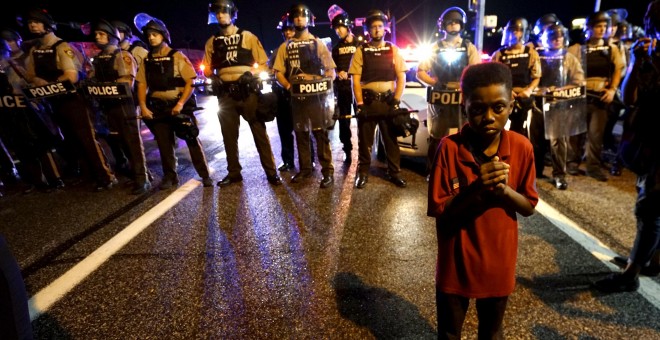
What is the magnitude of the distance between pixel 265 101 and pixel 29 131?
3.69 metres

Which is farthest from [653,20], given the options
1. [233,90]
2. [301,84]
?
[233,90]

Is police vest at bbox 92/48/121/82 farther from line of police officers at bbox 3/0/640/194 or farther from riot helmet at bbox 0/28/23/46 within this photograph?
riot helmet at bbox 0/28/23/46

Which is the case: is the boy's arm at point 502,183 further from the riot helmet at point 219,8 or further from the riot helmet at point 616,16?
the riot helmet at point 616,16

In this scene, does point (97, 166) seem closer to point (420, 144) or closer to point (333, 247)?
point (333, 247)

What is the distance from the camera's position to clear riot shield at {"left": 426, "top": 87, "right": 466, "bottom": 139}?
15.7 feet

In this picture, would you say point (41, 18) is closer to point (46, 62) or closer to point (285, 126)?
point (46, 62)

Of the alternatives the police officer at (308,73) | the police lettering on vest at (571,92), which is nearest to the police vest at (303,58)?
the police officer at (308,73)

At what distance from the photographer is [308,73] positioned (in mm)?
5223

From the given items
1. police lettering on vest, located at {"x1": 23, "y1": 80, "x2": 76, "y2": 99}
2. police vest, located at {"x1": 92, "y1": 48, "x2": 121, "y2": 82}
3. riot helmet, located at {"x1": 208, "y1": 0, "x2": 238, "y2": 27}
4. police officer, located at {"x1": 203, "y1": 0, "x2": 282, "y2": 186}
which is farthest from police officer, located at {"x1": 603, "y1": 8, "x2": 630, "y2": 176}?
police lettering on vest, located at {"x1": 23, "y1": 80, "x2": 76, "y2": 99}

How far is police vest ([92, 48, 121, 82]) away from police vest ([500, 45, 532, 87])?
18.6ft

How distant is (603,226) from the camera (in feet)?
11.7

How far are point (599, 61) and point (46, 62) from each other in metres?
7.93

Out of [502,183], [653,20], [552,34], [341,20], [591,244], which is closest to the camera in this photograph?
[502,183]

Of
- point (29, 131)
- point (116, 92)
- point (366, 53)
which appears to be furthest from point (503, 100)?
point (29, 131)
